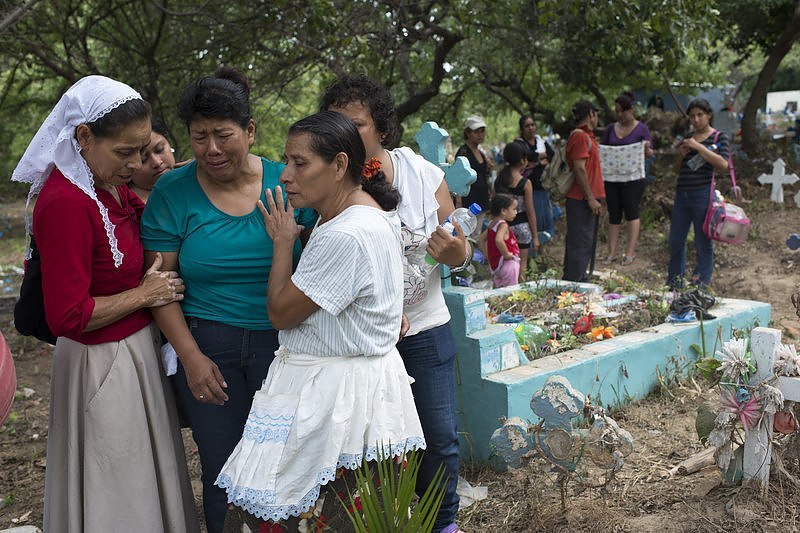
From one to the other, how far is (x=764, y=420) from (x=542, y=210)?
5.53 meters

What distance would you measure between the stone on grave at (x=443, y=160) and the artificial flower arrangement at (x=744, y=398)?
1.24 meters

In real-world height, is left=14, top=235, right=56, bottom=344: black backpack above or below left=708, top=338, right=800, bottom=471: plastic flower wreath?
above

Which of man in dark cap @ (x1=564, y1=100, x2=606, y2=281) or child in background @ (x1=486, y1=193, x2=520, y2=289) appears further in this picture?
man in dark cap @ (x1=564, y1=100, x2=606, y2=281)

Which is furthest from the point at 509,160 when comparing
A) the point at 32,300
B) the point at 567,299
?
the point at 32,300

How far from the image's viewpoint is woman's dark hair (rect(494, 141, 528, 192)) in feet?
23.4

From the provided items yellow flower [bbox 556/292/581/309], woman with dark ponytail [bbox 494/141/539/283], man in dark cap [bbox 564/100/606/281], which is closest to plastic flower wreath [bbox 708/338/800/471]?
yellow flower [bbox 556/292/581/309]

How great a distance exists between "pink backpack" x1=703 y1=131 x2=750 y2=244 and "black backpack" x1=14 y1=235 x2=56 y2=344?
16.9ft

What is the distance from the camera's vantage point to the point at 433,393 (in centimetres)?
265

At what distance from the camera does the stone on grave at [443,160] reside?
3.38 m

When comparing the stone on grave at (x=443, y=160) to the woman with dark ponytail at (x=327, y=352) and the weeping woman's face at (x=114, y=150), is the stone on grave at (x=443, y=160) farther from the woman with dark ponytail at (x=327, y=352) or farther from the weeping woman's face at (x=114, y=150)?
the weeping woman's face at (x=114, y=150)

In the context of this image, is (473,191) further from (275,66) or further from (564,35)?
(564,35)

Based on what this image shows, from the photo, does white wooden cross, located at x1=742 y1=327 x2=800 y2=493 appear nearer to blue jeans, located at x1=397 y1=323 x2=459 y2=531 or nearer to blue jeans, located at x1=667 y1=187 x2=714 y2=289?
blue jeans, located at x1=397 y1=323 x2=459 y2=531

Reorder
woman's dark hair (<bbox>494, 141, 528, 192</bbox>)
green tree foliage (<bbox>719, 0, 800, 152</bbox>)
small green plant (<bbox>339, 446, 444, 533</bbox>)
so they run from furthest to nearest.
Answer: green tree foliage (<bbox>719, 0, 800, 152</bbox>) < woman's dark hair (<bbox>494, 141, 528, 192</bbox>) < small green plant (<bbox>339, 446, 444, 533</bbox>)

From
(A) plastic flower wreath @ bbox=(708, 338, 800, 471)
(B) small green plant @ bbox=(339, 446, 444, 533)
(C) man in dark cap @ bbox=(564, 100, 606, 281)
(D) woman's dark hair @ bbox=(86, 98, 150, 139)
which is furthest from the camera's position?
(C) man in dark cap @ bbox=(564, 100, 606, 281)
